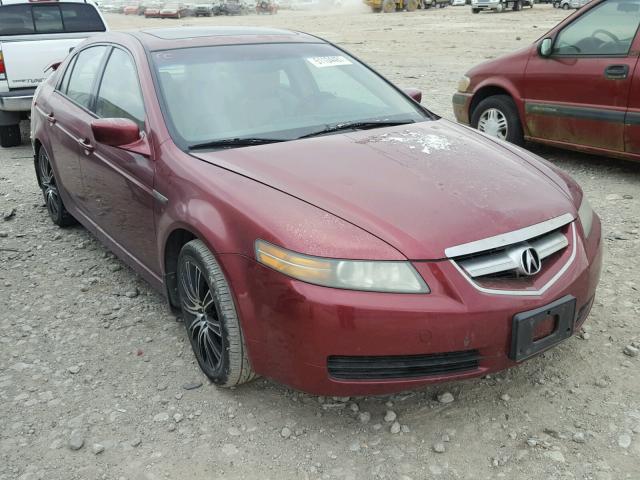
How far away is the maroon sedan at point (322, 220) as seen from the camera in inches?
93.5

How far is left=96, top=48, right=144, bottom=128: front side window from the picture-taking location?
11.5 feet

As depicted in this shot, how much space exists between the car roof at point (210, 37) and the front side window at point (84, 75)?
391mm

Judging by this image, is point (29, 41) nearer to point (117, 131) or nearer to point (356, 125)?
point (117, 131)

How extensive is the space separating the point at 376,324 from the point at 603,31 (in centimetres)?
461

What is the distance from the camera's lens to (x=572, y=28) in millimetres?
5988

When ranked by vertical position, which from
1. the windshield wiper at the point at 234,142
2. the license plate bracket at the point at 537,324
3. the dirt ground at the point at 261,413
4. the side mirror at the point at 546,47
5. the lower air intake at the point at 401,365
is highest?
the side mirror at the point at 546,47

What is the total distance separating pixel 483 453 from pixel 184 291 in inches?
58.5

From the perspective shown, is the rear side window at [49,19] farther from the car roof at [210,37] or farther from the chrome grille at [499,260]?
the chrome grille at [499,260]

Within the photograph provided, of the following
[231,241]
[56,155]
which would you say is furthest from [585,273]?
[56,155]

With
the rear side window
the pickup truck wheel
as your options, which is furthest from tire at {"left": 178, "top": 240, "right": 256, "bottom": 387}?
the rear side window

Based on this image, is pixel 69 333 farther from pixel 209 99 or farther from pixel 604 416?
pixel 604 416

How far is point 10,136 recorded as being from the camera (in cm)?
823

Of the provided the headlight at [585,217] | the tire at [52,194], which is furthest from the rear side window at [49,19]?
the headlight at [585,217]

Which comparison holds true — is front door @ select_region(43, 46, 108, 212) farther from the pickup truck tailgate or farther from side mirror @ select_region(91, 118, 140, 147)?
the pickup truck tailgate
